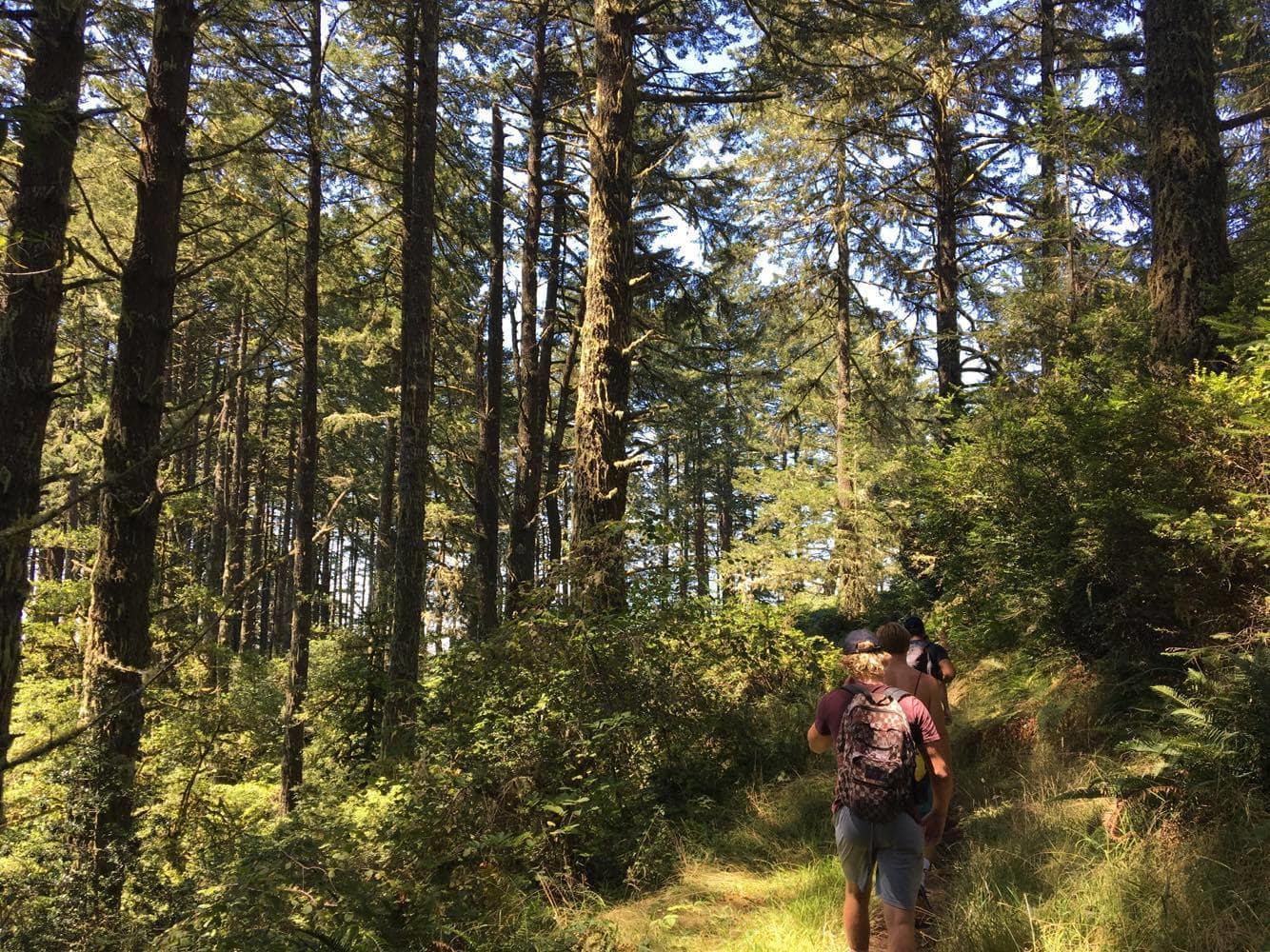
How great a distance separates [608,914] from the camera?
459 cm

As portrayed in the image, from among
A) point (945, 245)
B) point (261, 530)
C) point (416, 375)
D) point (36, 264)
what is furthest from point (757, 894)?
point (261, 530)

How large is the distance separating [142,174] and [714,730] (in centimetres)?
677

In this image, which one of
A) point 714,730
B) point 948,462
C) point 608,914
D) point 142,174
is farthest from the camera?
point 948,462

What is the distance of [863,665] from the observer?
3.95m

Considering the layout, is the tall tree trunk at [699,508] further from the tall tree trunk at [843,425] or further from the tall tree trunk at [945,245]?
the tall tree trunk at [945,245]

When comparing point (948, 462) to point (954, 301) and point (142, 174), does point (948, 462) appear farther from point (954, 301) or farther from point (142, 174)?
point (142, 174)

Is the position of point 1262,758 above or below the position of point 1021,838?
above

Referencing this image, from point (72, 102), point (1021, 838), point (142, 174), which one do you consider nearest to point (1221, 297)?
point (1021, 838)

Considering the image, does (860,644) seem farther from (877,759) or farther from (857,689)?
(877,759)

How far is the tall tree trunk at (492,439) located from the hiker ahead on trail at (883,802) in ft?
30.7

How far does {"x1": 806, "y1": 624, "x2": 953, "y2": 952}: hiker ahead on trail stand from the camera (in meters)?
3.34

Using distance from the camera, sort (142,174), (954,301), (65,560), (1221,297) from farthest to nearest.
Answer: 1. (65,560)
2. (954,301)
3. (1221,297)
4. (142,174)

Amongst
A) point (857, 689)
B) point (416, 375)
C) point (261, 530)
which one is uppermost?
point (416, 375)

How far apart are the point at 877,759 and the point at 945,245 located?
1325 centimetres
